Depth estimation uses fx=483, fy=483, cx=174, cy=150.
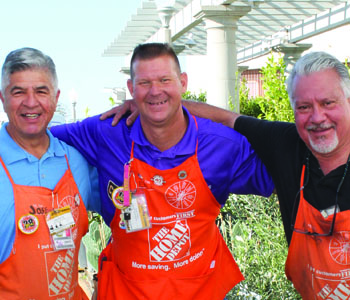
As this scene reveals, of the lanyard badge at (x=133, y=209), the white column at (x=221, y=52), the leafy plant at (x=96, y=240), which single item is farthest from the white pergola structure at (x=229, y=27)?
the lanyard badge at (x=133, y=209)

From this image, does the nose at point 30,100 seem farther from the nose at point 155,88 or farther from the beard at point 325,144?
the beard at point 325,144

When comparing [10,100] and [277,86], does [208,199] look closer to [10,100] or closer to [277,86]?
[10,100]

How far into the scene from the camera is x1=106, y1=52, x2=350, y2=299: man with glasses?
2170mm

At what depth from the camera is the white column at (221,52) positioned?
9758mm

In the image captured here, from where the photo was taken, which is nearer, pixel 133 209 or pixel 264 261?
pixel 133 209

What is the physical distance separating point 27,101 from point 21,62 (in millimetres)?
204

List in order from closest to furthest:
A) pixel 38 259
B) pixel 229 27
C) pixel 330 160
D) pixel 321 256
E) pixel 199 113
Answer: pixel 321 256, pixel 330 160, pixel 38 259, pixel 199 113, pixel 229 27

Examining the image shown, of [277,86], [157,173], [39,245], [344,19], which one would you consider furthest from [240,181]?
[344,19]

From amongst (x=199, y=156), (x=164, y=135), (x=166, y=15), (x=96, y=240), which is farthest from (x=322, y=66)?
(x=166, y=15)

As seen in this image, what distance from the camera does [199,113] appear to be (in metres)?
2.96

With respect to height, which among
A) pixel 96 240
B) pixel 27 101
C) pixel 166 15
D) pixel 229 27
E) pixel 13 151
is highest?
pixel 166 15

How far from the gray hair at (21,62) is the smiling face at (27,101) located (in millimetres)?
21

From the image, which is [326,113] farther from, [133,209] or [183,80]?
[133,209]

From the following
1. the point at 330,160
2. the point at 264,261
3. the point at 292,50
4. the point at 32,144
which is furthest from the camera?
the point at 292,50
